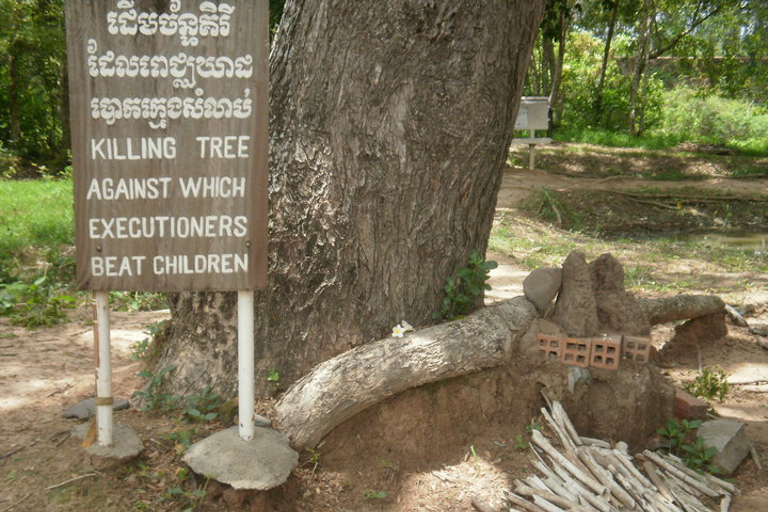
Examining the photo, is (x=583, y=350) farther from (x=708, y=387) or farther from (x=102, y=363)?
(x=102, y=363)

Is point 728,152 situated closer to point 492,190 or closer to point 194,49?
point 492,190

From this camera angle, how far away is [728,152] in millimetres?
17922

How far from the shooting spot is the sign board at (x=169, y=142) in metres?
2.83

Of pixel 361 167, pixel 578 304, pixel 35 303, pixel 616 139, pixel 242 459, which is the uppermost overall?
pixel 361 167

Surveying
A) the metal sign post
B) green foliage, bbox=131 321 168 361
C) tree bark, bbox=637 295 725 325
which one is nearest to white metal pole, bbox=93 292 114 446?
the metal sign post

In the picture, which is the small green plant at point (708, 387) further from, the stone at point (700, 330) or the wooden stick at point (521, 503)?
the wooden stick at point (521, 503)

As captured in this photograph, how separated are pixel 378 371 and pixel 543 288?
1.24 m

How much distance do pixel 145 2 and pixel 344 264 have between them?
1.51 metres

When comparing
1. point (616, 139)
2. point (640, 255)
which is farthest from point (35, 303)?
point (616, 139)

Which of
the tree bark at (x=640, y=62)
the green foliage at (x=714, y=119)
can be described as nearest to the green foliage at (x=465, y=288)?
the tree bark at (x=640, y=62)

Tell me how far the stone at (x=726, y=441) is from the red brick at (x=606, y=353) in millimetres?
677

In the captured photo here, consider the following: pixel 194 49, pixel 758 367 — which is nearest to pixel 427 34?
pixel 194 49

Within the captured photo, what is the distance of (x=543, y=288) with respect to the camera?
13.5 feet

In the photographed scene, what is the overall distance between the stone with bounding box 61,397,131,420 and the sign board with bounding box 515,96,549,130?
12.4 m
